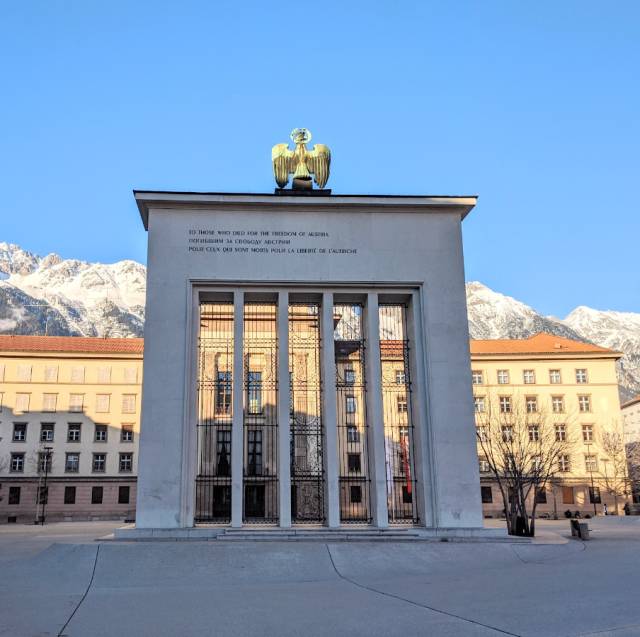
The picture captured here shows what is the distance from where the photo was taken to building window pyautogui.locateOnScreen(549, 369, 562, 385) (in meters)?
59.1

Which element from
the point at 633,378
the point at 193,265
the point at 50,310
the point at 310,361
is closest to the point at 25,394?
the point at 310,361

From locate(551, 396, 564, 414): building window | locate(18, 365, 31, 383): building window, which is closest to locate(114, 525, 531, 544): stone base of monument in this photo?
locate(18, 365, 31, 383): building window

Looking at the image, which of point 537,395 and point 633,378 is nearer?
point 537,395

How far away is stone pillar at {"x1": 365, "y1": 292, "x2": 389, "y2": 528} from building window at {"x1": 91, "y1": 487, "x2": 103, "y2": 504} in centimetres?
3849

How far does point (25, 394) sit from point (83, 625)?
49.9 metres

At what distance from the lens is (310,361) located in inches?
1318

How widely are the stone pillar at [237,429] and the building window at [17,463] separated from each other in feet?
131

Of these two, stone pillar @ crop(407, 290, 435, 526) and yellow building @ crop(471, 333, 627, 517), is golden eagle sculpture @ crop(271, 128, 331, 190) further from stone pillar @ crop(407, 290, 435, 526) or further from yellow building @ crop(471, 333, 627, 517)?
yellow building @ crop(471, 333, 627, 517)

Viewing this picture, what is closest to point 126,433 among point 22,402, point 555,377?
point 22,402

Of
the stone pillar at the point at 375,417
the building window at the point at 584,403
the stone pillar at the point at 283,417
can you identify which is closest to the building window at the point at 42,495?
the stone pillar at the point at 283,417

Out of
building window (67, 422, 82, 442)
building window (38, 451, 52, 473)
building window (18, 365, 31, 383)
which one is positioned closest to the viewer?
building window (38, 451, 52, 473)

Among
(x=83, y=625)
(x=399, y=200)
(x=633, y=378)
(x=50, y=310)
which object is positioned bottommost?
(x=83, y=625)

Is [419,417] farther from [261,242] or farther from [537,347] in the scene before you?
[537,347]

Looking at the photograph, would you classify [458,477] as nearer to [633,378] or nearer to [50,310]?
[50,310]
